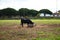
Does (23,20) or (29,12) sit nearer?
(23,20)

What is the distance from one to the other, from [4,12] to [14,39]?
257 feet

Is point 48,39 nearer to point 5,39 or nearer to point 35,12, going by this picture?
point 5,39

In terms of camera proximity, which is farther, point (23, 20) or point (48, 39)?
point (23, 20)

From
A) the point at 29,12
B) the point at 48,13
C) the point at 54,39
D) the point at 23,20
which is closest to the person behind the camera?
the point at 54,39

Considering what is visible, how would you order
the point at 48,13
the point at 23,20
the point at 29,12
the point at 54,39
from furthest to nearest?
1. the point at 48,13
2. the point at 29,12
3. the point at 23,20
4. the point at 54,39

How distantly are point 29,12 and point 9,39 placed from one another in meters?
Result: 84.9

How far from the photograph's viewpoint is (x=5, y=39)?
9.65m

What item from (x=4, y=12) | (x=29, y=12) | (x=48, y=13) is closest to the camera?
(x=4, y=12)

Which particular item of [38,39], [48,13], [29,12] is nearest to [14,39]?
[38,39]

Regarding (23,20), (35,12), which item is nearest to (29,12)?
(35,12)

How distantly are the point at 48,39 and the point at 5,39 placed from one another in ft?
7.54

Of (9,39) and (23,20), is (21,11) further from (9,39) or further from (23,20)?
(9,39)

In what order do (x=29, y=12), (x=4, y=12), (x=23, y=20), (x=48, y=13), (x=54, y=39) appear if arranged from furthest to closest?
(x=48, y=13) < (x=29, y=12) < (x=4, y=12) < (x=23, y=20) < (x=54, y=39)

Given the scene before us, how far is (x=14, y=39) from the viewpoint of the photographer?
31.6 ft
